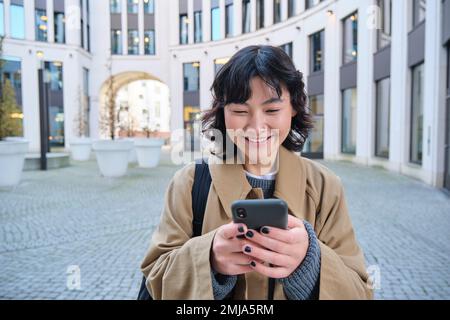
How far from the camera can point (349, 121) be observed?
16125mm

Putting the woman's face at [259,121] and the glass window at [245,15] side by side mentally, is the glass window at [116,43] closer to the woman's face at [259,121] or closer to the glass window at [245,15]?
the glass window at [245,15]

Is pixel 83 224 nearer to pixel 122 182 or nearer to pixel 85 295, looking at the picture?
pixel 85 295

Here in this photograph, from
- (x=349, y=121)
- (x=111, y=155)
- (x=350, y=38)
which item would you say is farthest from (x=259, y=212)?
(x=350, y=38)

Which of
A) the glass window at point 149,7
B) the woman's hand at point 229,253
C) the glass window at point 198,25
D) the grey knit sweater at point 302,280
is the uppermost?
the glass window at point 149,7

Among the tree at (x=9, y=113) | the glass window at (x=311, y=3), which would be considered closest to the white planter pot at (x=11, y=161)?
the tree at (x=9, y=113)

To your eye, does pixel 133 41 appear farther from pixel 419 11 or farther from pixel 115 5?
pixel 419 11

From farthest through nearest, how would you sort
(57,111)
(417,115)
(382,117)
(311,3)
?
(311,3) < (382,117) < (57,111) < (417,115)

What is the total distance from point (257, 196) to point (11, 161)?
375 inches

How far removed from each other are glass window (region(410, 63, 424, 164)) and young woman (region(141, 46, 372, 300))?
11.3 m

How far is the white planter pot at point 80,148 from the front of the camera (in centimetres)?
1797

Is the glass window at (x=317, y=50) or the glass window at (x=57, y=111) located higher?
the glass window at (x=317, y=50)

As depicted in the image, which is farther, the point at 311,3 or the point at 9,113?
the point at 311,3

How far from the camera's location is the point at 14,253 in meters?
4.38

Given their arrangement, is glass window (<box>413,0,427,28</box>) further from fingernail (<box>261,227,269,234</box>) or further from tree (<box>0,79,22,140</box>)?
fingernail (<box>261,227,269,234</box>)
